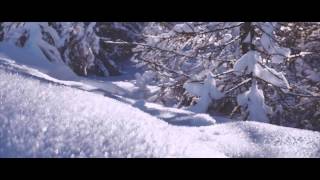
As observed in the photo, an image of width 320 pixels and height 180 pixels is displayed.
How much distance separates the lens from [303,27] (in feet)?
21.6

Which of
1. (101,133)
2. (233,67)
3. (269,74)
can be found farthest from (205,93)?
(101,133)

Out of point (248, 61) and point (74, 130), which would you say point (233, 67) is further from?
point (74, 130)

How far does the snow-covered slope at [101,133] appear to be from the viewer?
1.34m

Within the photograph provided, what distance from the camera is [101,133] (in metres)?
1.44

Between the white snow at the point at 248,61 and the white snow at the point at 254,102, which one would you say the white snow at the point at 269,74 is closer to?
the white snow at the point at 248,61

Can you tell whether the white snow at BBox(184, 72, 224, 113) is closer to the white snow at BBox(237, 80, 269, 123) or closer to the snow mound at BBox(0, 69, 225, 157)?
the white snow at BBox(237, 80, 269, 123)

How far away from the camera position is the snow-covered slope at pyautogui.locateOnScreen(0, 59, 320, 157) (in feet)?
4.41

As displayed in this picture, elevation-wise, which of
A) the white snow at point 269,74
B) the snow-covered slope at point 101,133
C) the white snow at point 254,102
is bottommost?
the snow-covered slope at point 101,133

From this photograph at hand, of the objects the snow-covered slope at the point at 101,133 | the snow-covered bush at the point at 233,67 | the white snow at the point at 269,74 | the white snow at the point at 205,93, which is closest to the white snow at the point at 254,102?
the snow-covered bush at the point at 233,67

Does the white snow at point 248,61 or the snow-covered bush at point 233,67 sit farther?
the snow-covered bush at point 233,67

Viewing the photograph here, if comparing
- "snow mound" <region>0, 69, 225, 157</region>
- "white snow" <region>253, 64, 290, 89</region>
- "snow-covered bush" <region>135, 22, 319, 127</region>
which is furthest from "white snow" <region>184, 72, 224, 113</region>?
"snow mound" <region>0, 69, 225, 157</region>

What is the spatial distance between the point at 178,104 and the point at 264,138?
5121 millimetres

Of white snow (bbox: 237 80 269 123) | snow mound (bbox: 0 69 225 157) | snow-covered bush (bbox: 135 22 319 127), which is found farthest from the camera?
snow-covered bush (bbox: 135 22 319 127)
